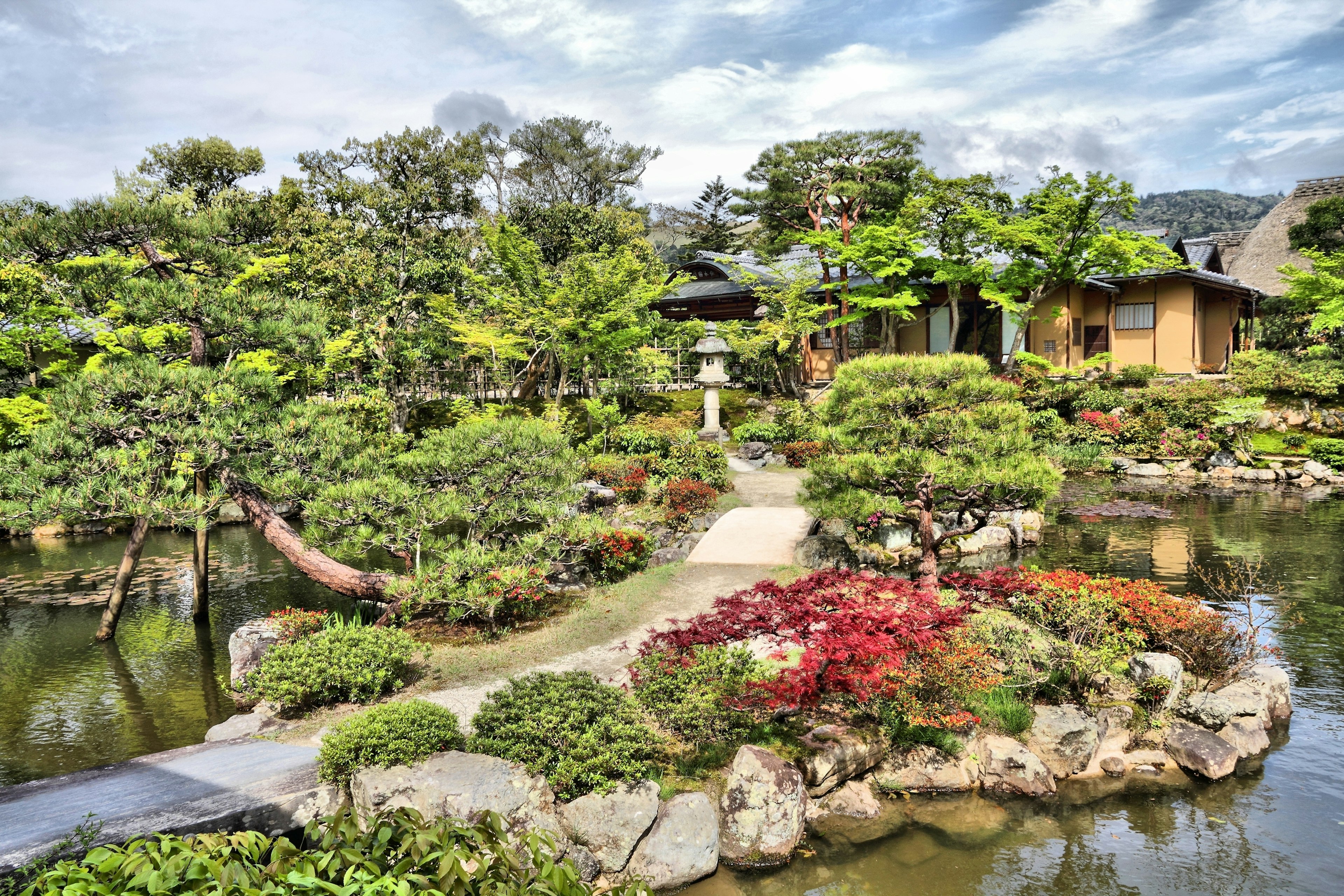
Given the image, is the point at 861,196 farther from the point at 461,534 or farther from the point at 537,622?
the point at 537,622

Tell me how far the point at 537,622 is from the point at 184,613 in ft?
25.0

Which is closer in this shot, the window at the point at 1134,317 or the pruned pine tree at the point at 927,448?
the pruned pine tree at the point at 927,448

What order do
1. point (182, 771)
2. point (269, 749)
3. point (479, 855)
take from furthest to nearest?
1. point (269, 749)
2. point (182, 771)
3. point (479, 855)

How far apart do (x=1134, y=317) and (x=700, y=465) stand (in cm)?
2086

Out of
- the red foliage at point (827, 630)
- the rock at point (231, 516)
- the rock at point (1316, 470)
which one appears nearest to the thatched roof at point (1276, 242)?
the rock at point (1316, 470)

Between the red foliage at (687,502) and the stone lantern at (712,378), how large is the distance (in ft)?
23.7

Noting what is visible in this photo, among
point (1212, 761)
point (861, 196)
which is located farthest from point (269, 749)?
point (861, 196)

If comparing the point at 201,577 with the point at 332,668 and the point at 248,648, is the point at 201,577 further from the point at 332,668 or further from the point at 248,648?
the point at 332,668

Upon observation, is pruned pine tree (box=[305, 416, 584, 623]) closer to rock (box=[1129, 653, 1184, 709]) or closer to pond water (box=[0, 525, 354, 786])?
pond water (box=[0, 525, 354, 786])

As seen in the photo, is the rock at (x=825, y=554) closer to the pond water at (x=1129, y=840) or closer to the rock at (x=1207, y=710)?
the rock at (x=1207, y=710)

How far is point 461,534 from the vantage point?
654 inches

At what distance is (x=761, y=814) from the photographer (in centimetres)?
719

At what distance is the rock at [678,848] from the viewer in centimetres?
669

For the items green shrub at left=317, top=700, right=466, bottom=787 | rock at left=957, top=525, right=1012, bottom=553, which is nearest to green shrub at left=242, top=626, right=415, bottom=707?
green shrub at left=317, top=700, right=466, bottom=787
